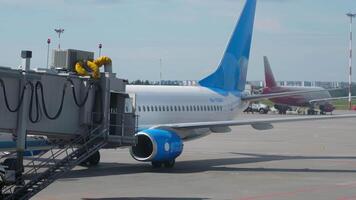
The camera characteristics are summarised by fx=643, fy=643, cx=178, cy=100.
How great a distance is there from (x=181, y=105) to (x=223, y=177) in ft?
23.8

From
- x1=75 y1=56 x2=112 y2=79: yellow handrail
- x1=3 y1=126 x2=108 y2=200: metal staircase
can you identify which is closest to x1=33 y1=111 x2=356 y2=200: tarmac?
x1=3 y1=126 x2=108 y2=200: metal staircase

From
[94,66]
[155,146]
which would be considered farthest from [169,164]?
[94,66]

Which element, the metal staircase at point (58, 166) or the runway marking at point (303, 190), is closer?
the metal staircase at point (58, 166)

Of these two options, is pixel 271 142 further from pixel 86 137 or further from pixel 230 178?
pixel 86 137

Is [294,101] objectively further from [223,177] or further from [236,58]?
[223,177]

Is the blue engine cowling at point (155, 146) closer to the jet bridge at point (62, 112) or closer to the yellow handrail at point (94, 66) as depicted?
the jet bridge at point (62, 112)

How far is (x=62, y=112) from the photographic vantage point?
549 inches

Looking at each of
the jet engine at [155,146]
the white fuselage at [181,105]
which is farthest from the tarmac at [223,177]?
the white fuselage at [181,105]

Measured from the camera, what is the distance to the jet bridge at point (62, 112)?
12914 millimetres

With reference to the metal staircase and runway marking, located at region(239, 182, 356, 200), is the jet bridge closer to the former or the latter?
the metal staircase

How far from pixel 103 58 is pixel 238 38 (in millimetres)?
17234

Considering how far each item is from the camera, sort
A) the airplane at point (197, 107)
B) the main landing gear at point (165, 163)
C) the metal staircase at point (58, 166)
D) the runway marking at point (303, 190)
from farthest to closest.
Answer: the main landing gear at point (165, 163) < the airplane at point (197, 107) < the runway marking at point (303, 190) < the metal staircase at point (58, 166)

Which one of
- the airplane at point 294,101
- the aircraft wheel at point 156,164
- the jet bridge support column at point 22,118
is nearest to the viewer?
the jet bridge support column at point 22,118

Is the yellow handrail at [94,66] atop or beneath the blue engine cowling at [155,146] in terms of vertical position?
atop
